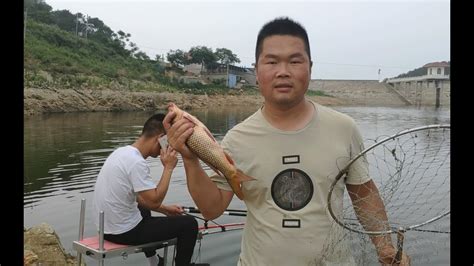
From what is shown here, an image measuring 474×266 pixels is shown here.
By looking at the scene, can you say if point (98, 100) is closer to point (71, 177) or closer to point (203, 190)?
point (71, 177)

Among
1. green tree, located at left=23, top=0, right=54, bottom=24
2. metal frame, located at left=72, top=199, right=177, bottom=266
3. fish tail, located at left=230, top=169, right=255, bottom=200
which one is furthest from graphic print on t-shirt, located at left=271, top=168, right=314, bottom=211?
green tree, located at left=23, top=0, right=54, bottom=24

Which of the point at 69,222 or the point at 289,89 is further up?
the point at 289,89

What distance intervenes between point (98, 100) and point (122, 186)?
4170 centimetres

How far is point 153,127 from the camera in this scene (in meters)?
5.29

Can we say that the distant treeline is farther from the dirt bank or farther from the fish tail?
the fish tail

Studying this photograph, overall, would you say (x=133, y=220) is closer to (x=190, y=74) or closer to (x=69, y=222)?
(x=69, y=222)

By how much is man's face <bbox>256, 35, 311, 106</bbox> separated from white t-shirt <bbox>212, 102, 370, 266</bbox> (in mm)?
186

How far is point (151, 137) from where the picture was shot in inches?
210

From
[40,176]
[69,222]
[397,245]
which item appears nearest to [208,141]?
[397,245]

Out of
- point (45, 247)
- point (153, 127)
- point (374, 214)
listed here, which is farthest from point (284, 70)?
point (45, 247)

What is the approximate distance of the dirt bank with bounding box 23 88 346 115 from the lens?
3738 cm

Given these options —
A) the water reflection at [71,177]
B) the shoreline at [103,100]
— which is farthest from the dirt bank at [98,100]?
the water reflection at [71,177]

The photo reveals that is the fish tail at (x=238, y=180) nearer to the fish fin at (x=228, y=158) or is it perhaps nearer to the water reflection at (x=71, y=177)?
the fish fin at (x=228, y=158)
